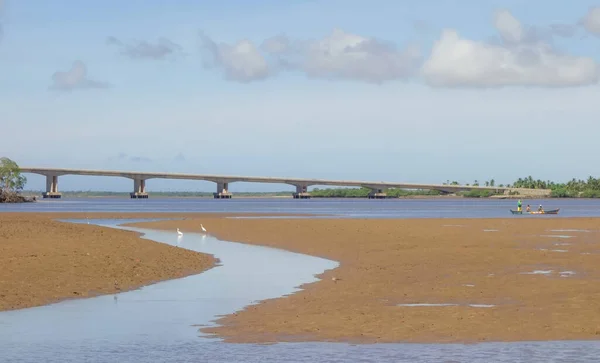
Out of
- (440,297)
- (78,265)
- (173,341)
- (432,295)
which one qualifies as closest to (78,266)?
(78,265)

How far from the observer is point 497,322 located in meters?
18.0

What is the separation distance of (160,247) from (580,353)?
26602 mm

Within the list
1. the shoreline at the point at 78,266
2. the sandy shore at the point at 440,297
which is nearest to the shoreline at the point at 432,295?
the sandy shore at the point at 440,297

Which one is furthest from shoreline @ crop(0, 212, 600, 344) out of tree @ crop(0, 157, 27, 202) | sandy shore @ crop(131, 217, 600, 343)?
tree @ crop(0, 157, 27, 202)

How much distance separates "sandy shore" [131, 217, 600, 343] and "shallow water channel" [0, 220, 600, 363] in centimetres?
72

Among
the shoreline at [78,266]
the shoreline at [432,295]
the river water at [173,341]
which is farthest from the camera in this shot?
the shoreline at [78,266]

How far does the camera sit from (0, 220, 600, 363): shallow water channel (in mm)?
15117

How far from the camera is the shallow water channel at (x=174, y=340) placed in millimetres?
15117

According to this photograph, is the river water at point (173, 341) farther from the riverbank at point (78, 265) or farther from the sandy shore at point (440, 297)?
the riverbank at point (78, 265)

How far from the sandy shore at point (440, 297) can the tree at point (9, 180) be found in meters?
129

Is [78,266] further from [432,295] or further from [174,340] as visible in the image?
[174,340]

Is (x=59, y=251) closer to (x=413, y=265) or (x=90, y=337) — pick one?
(x=413, y=265)

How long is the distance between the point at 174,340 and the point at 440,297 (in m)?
7.63

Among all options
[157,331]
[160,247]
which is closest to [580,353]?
[157,331]
